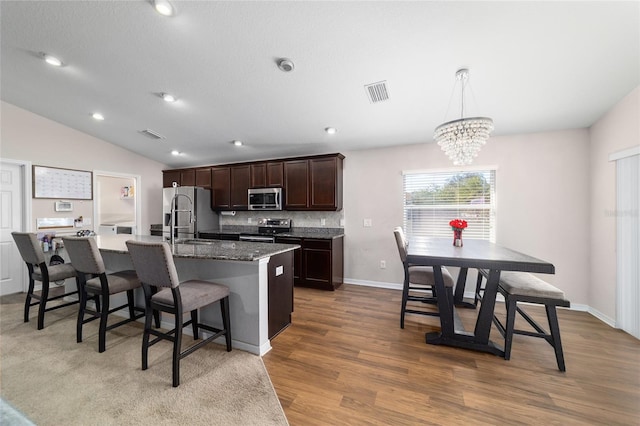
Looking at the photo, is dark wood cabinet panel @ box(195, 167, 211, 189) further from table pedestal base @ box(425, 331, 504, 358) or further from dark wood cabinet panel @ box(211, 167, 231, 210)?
table pedestal base @ box(425, 331, 504, 358)

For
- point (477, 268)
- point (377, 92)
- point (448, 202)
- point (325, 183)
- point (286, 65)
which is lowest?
point (477, 268)

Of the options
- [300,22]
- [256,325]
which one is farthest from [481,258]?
[300,22]

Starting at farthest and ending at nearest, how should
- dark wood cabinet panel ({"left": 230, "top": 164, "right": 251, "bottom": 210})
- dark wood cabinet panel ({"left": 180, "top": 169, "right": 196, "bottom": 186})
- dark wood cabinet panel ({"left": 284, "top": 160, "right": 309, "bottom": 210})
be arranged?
1. dark wood cabinet panel ({"left": 180, "top": 169, "right": 196, "bottom": 186})
2. dark wood cabinet panel ({"left": 230, "top": 164, "right": 251, "bottom": 210})
3. dark wood cabinet panel ({"left": 284, "top": 160, "right": 309, "bottom": 210})

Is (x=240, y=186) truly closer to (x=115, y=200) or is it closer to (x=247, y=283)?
(x=247, y=283)

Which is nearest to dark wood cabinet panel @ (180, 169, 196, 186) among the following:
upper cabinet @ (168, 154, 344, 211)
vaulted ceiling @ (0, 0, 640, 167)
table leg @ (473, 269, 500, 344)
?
upper cabinet @ (168, 154, 344, 211)

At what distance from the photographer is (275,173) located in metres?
4.51

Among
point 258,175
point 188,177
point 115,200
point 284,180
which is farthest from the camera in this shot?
point 115,200

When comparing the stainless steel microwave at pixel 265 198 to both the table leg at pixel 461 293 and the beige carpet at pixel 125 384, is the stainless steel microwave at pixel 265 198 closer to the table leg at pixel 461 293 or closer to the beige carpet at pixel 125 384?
the beige carpet at pixel 125 384

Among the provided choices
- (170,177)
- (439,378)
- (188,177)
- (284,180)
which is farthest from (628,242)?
(170,177)

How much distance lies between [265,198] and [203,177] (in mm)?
1692

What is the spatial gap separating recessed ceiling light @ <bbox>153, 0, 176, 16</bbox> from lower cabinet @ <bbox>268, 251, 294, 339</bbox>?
2133 millimetres

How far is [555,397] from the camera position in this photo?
66.1 inches

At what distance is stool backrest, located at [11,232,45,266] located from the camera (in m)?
2.55

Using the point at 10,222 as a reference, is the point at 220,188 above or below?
above
